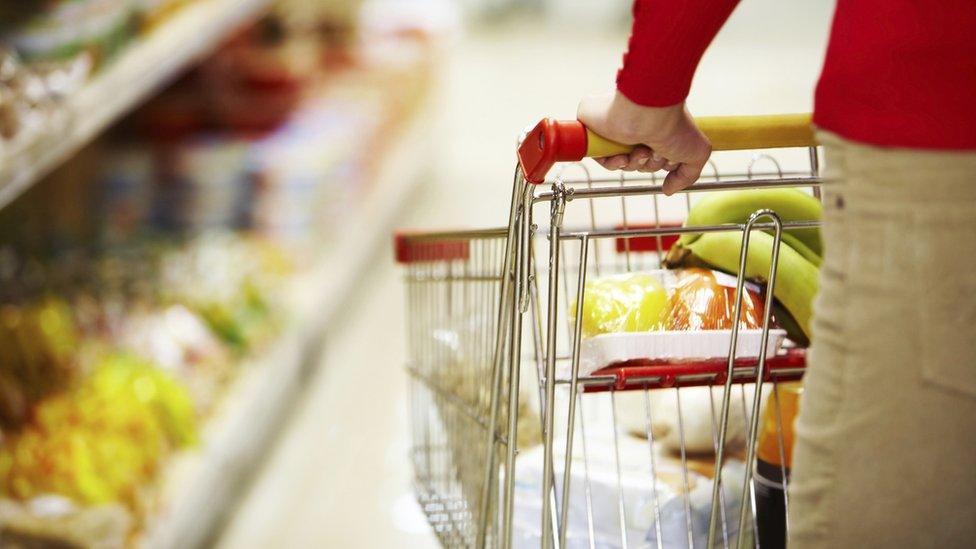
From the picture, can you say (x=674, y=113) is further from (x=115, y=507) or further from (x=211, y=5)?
(x=211, y=5)

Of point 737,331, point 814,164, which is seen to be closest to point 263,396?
point 814,164

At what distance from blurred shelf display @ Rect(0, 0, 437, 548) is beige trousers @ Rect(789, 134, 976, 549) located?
1371 millimetres

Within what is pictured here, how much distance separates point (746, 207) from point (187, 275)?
1942 millimetres

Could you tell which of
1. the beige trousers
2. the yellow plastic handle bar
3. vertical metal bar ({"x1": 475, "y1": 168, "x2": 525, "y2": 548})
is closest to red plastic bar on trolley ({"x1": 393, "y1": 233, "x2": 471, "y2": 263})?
vertical metal bar ({"x1": 475, "y1": 168, "x2": 525, "y2": 548})

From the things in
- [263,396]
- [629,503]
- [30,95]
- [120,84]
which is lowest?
[629,503]

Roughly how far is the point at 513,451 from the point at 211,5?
1.97 meters

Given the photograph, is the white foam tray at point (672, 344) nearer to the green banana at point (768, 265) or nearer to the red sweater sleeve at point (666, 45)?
the green banana at point (768, 265)

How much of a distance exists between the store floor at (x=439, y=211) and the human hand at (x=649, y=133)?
4.79 feet

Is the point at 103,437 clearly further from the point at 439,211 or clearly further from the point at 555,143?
the point at 439,211

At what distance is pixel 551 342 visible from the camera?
3.61 feet

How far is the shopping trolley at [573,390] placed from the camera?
3.59 feet

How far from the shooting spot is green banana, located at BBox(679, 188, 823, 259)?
1.34m

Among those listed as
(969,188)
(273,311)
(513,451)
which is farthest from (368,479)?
(969,188)

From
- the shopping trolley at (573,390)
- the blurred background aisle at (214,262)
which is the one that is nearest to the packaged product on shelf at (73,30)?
the blurred background aisle at (214,262)
